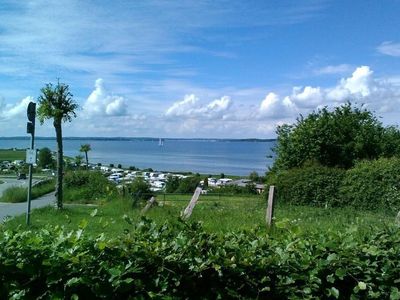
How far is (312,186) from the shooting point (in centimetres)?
2219

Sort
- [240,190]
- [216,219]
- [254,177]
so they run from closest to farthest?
[216,219]
[240,190]
[254,177]

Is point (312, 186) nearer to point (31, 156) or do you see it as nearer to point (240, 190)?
point (240, 190)

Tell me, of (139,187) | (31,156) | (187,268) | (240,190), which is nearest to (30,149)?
(31,156)

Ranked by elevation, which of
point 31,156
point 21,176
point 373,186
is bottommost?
point 21,176

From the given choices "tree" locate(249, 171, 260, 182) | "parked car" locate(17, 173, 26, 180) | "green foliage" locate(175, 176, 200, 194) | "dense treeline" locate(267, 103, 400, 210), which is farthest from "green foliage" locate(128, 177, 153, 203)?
"parked car" locate(17, 173, 26, 180)

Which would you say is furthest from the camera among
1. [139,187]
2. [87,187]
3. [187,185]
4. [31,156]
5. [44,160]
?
[44,160]

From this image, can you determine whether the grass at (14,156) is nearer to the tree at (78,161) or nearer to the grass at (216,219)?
the tree at (78,161)

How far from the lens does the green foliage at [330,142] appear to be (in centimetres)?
2666

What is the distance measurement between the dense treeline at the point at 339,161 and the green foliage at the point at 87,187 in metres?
8.26

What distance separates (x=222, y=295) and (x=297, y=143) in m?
24.3

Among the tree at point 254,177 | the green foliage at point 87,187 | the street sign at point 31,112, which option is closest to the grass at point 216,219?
the street sign at point 31,112

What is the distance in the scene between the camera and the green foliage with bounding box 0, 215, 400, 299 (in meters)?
2.93

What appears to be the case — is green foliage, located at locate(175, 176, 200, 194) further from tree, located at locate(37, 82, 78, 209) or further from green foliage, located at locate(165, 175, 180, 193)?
tree, located at locate(37, 82, 78, 209)

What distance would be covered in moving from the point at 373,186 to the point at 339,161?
23.0 ft
